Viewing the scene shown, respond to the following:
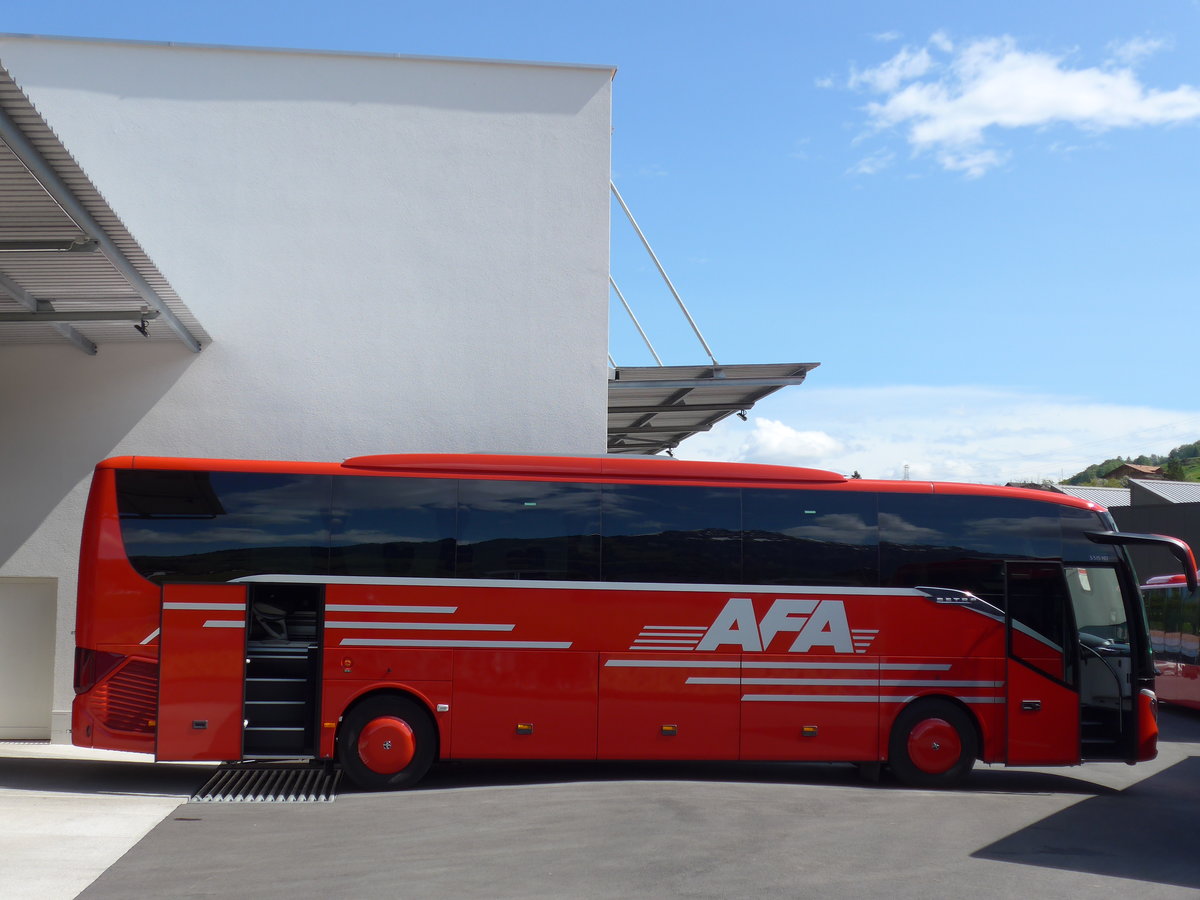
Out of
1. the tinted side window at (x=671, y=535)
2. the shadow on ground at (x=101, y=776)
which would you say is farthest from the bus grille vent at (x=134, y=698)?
the tinted side window at (x=671, y=535)

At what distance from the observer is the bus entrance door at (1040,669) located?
11641 millimetres

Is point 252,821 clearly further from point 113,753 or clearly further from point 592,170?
point 592,170

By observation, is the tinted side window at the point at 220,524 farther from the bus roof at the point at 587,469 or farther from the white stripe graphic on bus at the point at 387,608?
the white stripe graphic on bus at the point at 387,608

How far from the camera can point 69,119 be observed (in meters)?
14.3

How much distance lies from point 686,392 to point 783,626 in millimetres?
5486

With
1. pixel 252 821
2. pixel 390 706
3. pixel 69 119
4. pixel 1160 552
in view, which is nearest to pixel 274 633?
pixel 390 706

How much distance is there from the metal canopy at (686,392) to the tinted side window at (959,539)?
3694mm

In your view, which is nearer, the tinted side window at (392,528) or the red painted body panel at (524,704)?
the tinted side window at (392,528)

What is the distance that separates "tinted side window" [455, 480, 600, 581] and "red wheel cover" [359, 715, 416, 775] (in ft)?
5.23

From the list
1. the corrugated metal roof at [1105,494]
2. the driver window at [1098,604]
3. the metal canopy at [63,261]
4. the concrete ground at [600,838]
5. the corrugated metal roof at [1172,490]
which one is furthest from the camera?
the corrugated metal roof at [1105,494]

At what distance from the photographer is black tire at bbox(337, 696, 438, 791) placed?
10953mm

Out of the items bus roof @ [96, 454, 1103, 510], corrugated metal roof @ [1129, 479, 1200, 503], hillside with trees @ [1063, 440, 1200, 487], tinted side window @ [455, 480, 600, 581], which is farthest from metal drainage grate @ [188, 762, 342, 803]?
hillside with trees @ [1063, 440, 1200, 487]

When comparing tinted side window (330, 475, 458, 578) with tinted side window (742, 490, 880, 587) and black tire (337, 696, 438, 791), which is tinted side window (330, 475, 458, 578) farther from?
tinted side window (742, 490, 880, 587)

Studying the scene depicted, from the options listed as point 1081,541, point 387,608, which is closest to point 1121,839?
point 1081,541
